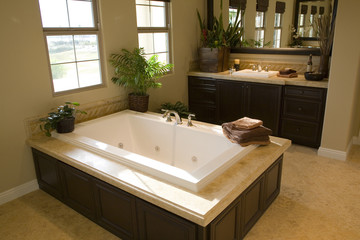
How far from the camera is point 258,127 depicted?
107 inches

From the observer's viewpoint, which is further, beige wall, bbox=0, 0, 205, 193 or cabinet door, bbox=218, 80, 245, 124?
cabinet door, bbox=218, 80, 245, 124

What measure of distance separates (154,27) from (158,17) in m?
0.18

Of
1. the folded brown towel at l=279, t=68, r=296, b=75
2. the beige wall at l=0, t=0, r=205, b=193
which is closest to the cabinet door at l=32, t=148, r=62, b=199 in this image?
the beige wall at l=0, t=0, r=205, b=193

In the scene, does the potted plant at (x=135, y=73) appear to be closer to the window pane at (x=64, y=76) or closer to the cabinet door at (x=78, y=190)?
the window pane at (x=64, y=76)

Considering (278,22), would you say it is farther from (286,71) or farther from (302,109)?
(302,109)

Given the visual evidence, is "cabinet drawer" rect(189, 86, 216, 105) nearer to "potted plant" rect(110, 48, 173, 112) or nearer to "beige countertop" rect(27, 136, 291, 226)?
"potted plant" rect(110, 48, 173, 112)

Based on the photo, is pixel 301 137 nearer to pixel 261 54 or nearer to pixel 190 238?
pixel 261 54

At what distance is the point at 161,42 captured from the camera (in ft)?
14.5

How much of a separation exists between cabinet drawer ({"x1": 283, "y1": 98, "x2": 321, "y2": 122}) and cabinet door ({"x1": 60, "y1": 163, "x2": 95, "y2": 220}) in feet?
8.89

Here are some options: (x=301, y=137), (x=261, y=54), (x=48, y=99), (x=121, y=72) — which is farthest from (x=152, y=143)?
(x=261, y=54)

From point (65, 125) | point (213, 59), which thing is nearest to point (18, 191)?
point (65, 125)

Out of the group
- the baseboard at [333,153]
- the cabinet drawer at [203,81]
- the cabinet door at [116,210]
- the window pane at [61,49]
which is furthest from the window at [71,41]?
the baseboard at [333,153]

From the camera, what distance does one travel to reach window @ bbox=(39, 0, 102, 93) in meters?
3.11

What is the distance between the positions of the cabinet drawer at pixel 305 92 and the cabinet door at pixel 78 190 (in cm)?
272
